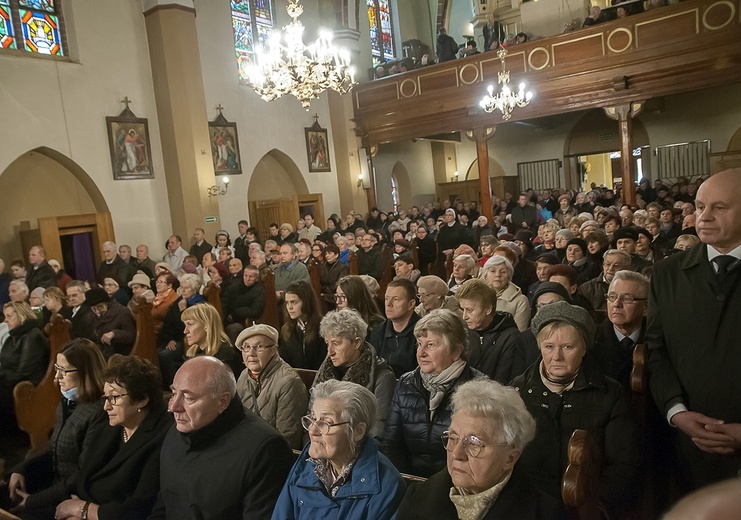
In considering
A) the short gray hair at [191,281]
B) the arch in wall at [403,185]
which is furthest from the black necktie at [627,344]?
the arch in wall at [403,185]

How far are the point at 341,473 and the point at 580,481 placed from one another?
2.65ft

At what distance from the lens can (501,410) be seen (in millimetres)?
1661

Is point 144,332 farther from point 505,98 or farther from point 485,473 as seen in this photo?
point 505,98

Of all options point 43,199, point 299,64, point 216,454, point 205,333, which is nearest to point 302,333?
point 205,333

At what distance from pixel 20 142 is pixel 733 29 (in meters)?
12.0

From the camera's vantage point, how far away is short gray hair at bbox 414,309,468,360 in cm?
252

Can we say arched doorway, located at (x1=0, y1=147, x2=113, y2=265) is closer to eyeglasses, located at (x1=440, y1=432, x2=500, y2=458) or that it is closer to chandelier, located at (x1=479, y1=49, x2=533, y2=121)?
chandelier, located at (x1=479, y1=49, x2=533, y2=121)

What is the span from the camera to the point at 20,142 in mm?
9180

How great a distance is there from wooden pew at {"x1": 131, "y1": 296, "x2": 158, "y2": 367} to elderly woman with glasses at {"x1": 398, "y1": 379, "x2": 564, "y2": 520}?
3.81 m

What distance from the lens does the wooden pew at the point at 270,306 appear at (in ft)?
19.6

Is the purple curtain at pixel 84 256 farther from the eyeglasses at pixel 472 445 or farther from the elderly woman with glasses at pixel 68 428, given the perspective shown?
the eyeglasses at pixel 472 445

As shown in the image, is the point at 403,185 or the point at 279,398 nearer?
the point at 279,398

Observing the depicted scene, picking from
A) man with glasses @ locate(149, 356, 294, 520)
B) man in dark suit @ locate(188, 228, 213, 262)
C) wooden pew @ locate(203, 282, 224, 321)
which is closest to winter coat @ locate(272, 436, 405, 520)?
man with glasses @ locate(149, 356, 294, 520)

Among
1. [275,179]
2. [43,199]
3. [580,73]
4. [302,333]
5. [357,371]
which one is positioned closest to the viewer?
[357,371]
